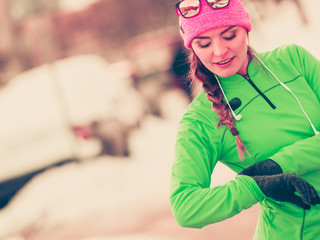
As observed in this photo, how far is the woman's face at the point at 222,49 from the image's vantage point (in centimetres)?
168

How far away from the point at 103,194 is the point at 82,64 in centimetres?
323

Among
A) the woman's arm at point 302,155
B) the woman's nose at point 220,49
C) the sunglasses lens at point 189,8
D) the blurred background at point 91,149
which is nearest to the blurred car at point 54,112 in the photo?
the blurred background at point 91,149

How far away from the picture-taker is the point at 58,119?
281 inches

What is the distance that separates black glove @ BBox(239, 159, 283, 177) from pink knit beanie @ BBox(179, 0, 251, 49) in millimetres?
543

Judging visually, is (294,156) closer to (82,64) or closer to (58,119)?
(58,119)

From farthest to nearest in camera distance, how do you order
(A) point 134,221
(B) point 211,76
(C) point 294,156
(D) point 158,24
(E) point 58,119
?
(D) point 158,24 < (E) point 58,119 < (A) point 134,221 < (B) point 211,76 < (C) point 294,156

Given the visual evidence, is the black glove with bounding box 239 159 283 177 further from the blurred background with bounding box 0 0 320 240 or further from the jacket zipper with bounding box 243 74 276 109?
the blurred background with bounding box 0 0 320 240

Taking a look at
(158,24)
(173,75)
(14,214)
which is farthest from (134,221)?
→ (158,24)

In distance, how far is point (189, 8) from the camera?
176 cm

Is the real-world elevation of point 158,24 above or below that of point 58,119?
above

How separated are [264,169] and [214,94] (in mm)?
365

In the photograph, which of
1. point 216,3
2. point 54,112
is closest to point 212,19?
point 216,3

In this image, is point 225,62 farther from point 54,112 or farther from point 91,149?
point 91,149

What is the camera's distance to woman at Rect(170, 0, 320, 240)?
1481mm
